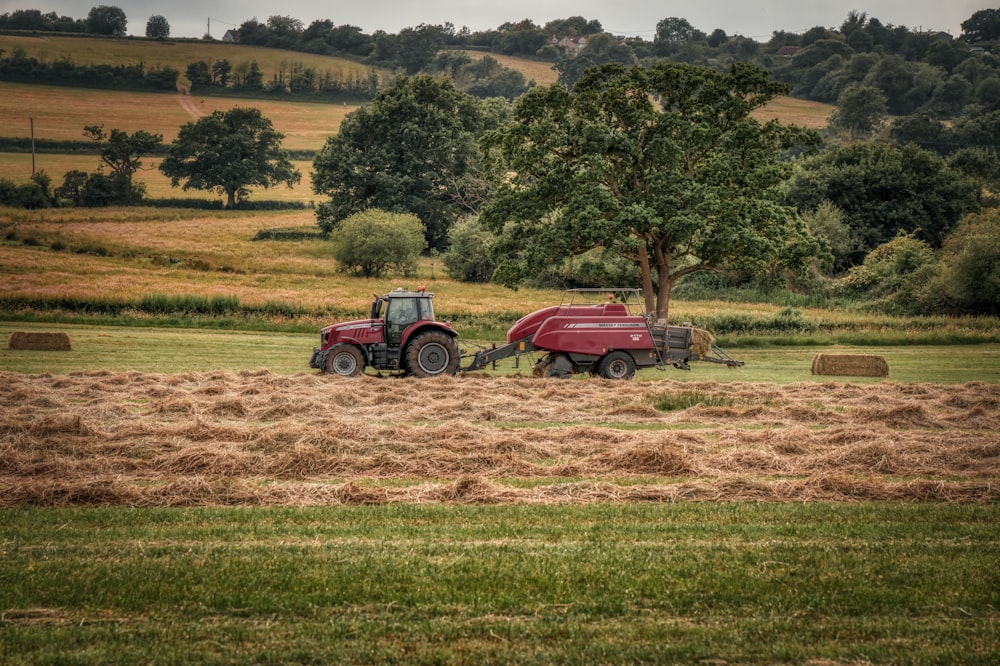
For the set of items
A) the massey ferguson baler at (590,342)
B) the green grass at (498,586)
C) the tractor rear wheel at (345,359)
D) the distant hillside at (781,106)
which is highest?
the distant hillside at (781,106)

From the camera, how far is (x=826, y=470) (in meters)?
11.6

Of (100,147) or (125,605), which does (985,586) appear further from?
(100,147)

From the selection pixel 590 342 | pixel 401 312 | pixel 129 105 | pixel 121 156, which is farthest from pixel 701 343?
pixel 129 105

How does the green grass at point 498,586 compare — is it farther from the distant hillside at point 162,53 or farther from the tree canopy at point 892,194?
the distant hillside at point 162,53

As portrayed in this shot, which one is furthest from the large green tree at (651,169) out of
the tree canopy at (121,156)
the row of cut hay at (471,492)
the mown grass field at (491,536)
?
the tree canopy at (121,156)

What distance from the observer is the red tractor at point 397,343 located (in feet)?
73.7

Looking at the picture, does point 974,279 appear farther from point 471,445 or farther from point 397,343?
point 471,445

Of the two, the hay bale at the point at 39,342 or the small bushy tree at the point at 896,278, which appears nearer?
the hay bale at the point at 39,342

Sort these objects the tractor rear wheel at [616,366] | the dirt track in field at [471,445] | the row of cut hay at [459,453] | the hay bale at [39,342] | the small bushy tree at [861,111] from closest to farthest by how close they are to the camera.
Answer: the dirt track in field at [471,445]
the row of cut hay at [459,453]
the tractor rear wheel at [616,366]
the hay bale at [39,342]
the small bushy tree at [861,111]

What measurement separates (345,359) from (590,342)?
236 inches

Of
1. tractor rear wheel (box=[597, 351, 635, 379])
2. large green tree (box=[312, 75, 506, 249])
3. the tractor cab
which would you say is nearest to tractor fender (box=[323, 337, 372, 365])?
the tractor cab

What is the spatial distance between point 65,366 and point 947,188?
57.5 metres

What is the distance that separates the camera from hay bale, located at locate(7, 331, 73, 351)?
2664 cm

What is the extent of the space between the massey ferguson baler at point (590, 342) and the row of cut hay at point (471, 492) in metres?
12.4
